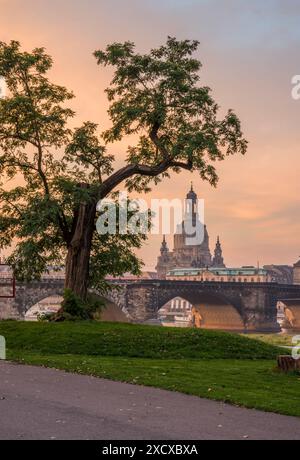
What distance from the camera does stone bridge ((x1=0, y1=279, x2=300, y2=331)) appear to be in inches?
5394

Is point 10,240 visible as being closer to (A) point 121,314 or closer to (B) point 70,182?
(B) point 70,182

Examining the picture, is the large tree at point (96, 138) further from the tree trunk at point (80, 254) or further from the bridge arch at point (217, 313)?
the bridge arch at point (217, 313)

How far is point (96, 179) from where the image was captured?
1507 inches

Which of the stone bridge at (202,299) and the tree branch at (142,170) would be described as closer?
the tree branch at (142,170)

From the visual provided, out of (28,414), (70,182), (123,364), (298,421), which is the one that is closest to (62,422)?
(28,414)

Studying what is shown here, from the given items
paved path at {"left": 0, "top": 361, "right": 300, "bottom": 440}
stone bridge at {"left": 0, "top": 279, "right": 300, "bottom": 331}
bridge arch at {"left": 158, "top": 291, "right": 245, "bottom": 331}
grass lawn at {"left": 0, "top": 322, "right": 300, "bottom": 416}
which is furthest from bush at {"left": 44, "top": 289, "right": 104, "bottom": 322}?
bridge arch at {"left": 158, "top": 291, "right": 245, "bottom": 331}

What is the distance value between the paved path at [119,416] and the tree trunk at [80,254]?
17.4 metres

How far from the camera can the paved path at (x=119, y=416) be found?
12086mm

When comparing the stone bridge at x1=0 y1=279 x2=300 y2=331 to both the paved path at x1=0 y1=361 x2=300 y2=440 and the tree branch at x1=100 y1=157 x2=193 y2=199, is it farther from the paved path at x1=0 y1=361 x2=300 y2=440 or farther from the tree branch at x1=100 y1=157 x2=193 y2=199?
the paved path at x1=0 y1=361 x2=300 y2=440

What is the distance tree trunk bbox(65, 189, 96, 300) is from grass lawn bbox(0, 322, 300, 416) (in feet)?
11.1

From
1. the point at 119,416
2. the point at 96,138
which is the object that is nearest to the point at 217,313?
the point at 96,138

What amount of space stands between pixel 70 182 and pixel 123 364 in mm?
14235

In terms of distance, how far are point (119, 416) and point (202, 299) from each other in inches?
6143

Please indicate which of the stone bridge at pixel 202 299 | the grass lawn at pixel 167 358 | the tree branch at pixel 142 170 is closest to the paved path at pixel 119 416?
the grass lawn at pixel 167 358
